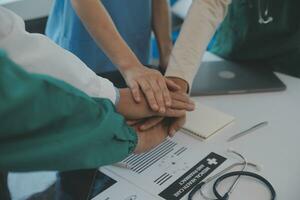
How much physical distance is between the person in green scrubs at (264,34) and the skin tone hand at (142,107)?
1.34ft

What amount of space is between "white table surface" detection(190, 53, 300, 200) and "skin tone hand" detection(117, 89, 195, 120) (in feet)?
0.33

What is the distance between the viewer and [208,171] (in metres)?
0.88

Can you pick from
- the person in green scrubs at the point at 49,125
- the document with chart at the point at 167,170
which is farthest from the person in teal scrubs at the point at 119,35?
the person in green scrubs at the point at 49,125

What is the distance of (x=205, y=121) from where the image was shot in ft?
3.42

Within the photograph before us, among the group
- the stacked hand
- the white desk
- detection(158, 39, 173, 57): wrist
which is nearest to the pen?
the white desk

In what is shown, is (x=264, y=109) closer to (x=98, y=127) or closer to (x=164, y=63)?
(x=164, y=63)

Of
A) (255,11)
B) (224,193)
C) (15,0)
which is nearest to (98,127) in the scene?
(224,193)

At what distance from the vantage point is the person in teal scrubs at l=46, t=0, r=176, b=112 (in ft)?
3.17

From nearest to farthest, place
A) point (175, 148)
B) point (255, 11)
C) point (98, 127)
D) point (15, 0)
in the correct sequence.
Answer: point (98, 127), point (175, 148), point (255, 11), point (15, 0)

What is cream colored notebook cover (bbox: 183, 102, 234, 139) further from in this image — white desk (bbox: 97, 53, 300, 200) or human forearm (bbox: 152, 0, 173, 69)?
human forearm (bbox: 152, 0, 173, 69)

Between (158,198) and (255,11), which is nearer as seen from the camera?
(158,198)

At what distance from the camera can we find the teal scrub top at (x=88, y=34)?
117 cm

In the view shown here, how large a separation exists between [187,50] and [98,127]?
0.47 metres

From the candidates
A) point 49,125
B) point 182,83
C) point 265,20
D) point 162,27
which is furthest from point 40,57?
point 265,20
